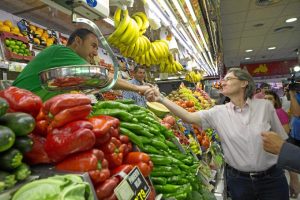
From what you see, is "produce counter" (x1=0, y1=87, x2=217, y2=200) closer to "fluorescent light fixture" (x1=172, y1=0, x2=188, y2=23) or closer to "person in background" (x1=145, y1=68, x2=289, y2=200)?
"person in background" (x1=145, y1=68, x2=289, y2=200)

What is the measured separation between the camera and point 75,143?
95cm

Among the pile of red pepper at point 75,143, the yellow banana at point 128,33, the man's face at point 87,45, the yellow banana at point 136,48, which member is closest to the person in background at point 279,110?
the yellow banana at point 136,48

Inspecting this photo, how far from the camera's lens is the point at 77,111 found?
40.5 inches

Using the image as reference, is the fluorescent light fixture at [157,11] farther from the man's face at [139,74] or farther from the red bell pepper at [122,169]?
the red bell pepper at [122,169]

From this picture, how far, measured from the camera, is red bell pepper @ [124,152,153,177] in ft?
4.02

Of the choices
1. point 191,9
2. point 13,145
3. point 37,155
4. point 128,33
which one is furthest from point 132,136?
point 191,9

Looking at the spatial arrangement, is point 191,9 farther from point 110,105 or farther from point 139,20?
point 110,105

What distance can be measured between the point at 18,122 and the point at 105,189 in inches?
13.4

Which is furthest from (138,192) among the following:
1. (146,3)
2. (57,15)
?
(57,15)

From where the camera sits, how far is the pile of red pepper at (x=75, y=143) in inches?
37.5

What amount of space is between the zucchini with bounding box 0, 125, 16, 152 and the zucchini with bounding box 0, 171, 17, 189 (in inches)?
2.5

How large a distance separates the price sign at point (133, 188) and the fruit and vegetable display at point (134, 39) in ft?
7.23

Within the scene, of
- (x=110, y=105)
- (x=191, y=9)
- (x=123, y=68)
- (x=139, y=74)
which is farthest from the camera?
(x=123, y=68)

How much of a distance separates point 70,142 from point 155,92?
1746 mm
